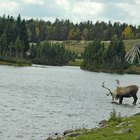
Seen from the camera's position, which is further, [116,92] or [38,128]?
[116,92]

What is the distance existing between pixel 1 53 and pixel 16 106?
14272 cm

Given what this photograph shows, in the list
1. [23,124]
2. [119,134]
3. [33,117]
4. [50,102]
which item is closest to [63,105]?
[50,102]

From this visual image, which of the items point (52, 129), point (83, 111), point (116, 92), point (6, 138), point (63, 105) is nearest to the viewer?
point (6, 138)

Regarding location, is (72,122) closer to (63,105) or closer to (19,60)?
(63,105)

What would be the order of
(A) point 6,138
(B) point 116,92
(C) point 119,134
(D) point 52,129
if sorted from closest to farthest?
(C) point 119,134 → (A) point 6,138 → (D) point 52,129 → (B) point 116,92

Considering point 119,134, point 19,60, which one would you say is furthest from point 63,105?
point 19,60

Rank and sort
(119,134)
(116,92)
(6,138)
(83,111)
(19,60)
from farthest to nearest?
(19,60), (116,92), (83,111), (6,138), (119,134)

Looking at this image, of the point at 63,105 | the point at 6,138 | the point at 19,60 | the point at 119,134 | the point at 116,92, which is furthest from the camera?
the point at 19,60

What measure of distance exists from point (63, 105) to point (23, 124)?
56.1ft

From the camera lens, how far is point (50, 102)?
191ft

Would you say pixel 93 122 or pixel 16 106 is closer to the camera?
pixel 93 122

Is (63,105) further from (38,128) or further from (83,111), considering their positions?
(38,128)

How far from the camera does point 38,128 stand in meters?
37.3

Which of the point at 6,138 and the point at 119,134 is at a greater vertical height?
the point at 119,134
